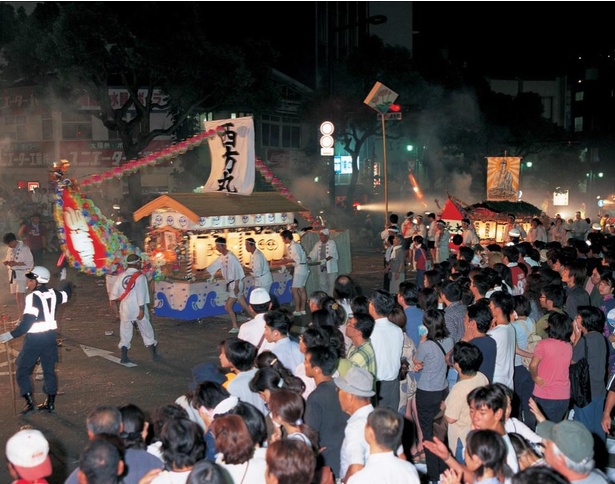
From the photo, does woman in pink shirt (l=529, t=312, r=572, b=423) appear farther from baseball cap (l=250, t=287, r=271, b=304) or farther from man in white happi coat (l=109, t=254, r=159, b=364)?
man in white happi coat (l=109, t=254, r=159, b=364)

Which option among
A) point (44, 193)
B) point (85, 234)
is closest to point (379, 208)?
point (44, 193)

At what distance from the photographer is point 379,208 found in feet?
140

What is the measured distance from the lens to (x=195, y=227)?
14898mm

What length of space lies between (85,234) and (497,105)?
41040 millimetres

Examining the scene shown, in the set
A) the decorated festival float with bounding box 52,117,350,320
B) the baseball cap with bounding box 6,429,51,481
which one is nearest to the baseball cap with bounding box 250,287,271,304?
the baseball cap with bounding box 6,429,51,481

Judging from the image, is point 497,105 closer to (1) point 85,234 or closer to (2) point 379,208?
(2) point 379,208

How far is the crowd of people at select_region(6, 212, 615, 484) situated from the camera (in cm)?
395

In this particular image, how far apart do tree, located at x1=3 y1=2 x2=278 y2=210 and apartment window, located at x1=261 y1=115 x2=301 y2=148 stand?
33.8 feet

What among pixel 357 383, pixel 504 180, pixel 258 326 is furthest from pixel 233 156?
pixel 504 180

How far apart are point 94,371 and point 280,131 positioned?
2860 cm

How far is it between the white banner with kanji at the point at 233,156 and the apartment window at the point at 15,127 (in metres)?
24.2

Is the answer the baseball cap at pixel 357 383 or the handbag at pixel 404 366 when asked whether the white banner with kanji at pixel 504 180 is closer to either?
the handbag at pixel 404 366

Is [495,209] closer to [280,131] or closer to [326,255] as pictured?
[326,255]

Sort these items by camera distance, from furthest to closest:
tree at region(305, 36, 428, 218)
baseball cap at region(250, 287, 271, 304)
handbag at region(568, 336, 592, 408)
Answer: tree at region(305, 36, 428, 218), baseball cap at region(250, 287, 271, 304), handbag at region(568, 336, 592, 408)
